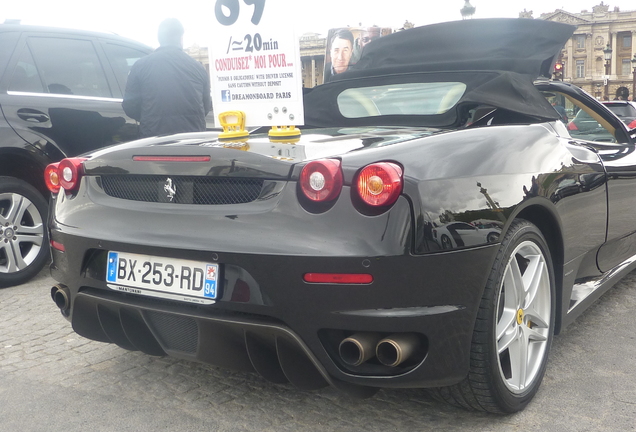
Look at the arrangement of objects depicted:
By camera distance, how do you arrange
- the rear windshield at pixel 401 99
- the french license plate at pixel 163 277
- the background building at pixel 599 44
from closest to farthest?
the french license plate at pixel 163 277 < the rear windshield at pixel 401 99 < the background building at pixel 599 44

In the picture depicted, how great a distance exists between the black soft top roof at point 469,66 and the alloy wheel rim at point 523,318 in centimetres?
77

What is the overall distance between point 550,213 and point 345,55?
43.5 feet

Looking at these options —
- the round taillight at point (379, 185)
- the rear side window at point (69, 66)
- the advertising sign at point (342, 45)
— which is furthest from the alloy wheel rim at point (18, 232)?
the advertising sign at point (342, 45)

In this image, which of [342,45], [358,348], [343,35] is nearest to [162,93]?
[358,348]

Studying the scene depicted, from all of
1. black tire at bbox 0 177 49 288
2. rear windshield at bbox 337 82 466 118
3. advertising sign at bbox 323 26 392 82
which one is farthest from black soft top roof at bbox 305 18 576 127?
advertising sign at bbox 323 26 392 82

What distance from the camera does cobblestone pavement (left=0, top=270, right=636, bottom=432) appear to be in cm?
274

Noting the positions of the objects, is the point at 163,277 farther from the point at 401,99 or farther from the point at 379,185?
the point at 401,99

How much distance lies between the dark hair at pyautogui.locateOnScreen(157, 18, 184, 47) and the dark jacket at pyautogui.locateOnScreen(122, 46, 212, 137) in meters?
0.06

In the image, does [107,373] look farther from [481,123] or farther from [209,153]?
[481,123]

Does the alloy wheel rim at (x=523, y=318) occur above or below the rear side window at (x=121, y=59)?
below

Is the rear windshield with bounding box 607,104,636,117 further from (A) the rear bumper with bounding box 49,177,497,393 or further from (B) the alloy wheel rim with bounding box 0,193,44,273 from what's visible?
(A) the rear bumper with bounding box 49,177,497,393

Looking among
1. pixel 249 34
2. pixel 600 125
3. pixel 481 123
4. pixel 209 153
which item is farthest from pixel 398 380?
pixel 600 125

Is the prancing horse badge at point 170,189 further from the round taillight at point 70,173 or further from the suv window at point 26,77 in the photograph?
the suv window at point 26,77

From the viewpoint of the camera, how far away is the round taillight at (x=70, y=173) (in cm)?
299
